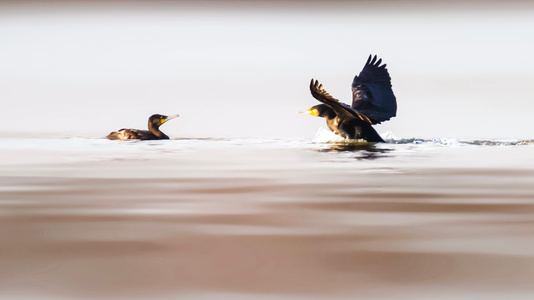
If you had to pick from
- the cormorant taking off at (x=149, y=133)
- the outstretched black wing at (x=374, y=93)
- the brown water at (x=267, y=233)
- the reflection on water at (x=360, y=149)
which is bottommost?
the brown water at (x=267, y=233)

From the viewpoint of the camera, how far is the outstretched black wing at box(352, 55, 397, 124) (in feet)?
46.8

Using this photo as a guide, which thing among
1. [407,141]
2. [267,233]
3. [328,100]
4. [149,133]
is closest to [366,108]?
[407,141]

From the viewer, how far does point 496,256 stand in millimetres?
3330

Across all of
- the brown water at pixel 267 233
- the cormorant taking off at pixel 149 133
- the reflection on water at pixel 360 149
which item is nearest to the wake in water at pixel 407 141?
the reflection on water at pixel 360 149

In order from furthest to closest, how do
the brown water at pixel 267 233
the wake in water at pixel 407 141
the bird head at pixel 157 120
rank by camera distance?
the bird head at pixel 157 120 < the wake in water at pixel 407 141 < the brown water at pixel 267 233

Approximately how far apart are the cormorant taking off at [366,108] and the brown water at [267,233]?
583 cm

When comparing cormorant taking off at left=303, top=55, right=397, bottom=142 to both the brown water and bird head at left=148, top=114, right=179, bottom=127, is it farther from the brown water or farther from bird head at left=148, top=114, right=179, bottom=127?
the brown water

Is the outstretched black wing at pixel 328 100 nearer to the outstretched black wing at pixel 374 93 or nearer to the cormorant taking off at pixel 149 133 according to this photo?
the outstretched black wing at pixel 374 93

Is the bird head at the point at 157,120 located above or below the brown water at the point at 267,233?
above

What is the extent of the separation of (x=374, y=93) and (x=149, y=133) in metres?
4.28

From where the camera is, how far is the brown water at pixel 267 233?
2.85 meters

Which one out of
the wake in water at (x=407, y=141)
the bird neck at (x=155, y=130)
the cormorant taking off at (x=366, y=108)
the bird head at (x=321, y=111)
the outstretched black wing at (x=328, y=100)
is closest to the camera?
the outstretched black wing at (x=328, y=100)

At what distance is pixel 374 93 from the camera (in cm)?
1474

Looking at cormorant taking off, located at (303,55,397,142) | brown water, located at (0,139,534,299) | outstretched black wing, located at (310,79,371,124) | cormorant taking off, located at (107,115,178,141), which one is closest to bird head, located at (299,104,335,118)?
cormorant taking off, located at (303,55,397,142)
